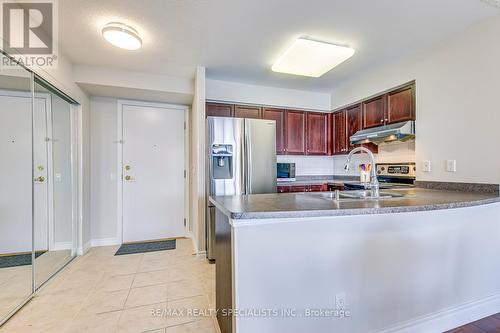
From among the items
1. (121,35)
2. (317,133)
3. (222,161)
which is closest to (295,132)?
(317,133)

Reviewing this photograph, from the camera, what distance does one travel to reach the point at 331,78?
11.5 feet

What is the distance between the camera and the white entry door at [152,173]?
364 cm

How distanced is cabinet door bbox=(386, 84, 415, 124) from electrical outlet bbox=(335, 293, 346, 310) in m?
2.34

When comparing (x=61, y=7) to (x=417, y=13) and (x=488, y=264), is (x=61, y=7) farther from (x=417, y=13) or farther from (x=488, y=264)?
(x=488, y=264)

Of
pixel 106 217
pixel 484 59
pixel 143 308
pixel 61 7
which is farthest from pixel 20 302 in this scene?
pixel 484 59

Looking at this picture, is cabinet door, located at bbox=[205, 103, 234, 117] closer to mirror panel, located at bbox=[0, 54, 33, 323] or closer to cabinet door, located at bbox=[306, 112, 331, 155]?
cabinet door, located at bbox=[306, 112, 331, 155]

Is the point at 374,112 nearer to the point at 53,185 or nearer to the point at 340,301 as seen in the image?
the point at 340,301

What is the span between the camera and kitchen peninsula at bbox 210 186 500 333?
48.0 inches

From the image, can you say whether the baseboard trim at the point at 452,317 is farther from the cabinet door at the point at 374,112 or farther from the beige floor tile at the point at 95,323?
the cabinet door at the point at 374,112

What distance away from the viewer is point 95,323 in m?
1.74

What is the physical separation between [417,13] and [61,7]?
300 cm

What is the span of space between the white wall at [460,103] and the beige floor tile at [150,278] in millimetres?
3100

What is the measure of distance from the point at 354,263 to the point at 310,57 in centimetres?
211

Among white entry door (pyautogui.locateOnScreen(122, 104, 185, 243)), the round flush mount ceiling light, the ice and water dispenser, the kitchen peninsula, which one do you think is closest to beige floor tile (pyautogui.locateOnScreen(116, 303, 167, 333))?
the kitchen peninsula
